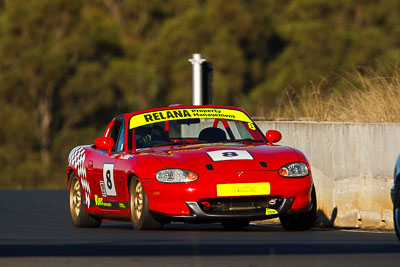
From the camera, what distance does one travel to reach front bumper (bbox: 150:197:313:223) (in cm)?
1301

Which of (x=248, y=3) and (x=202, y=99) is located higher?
(x=248, y=3)

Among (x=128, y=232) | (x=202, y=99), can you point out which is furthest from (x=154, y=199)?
(x=202, y=99)

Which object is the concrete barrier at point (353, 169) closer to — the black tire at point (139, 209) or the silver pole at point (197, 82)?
the black tire at point (139, 209)

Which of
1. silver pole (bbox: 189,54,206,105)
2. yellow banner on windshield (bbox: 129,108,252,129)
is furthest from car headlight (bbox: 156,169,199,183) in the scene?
silver pole (bbox: 189,54,206,105)

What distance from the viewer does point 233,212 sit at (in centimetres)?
1304

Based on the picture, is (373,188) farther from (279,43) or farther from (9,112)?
(279,43)

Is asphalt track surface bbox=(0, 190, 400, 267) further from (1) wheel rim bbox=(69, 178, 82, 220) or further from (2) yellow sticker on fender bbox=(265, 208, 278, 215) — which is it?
(1) wheel rim bbox=(69, 178, 82, 220)

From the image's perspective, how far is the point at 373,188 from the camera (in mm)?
14398

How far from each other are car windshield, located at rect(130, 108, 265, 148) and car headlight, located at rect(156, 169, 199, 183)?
109cm

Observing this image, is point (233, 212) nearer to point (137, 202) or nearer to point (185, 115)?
point (137, 202)

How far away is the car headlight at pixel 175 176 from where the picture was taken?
1305cm

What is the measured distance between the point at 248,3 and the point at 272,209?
4944 cm

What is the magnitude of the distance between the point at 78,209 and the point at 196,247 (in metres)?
5.32

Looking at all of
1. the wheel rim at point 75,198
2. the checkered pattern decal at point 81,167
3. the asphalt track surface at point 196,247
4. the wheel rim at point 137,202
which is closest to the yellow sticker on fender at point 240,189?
the asphalt track surface at point 196,247
